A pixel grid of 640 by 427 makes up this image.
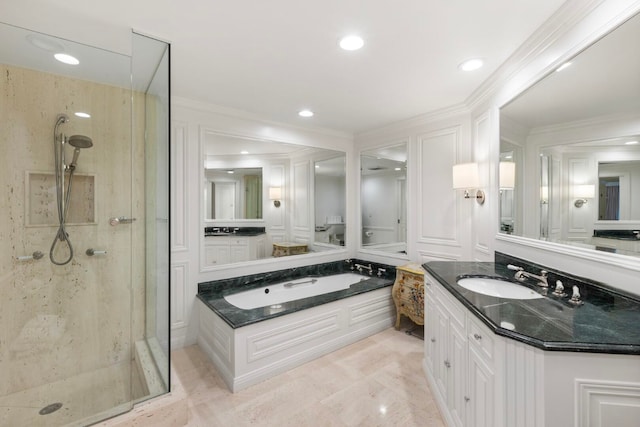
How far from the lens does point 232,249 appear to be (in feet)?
10.3

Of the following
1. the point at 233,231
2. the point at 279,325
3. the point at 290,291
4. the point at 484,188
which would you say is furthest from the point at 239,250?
the point at 484,188

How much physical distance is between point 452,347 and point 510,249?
3.22 feet

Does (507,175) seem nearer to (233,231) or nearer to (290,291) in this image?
(290,291)

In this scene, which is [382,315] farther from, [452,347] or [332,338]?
[452,347]

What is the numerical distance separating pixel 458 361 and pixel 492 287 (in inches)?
24.1

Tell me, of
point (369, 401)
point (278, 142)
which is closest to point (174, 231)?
point (278, 142)

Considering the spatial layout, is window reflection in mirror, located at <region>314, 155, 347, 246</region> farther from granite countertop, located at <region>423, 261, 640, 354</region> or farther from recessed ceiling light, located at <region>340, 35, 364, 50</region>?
granite countertop, located at <region>423, 261, 640, 354</region>

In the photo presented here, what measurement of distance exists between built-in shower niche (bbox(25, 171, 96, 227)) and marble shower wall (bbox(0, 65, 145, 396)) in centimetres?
2

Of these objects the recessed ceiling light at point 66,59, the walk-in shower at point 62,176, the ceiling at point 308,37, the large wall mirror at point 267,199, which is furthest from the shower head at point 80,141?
the large wall mirror at point 267,199

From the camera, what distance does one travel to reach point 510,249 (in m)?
2.12

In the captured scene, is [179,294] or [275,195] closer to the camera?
[179,294]

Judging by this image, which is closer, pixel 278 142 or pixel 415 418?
pixel 415 418

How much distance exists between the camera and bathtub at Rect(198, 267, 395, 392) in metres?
2.16

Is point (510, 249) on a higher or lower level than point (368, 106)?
lower
